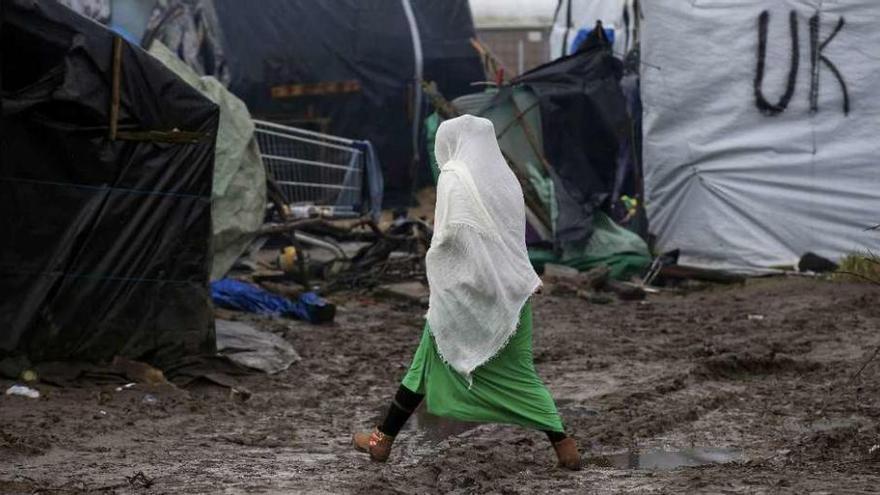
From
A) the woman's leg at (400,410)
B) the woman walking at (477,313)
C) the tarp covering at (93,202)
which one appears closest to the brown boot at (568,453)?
the woman walking at (477,313)

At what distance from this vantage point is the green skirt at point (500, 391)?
19.8 feet

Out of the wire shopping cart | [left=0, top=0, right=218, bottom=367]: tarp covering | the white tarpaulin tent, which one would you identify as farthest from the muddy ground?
the white tarpaulin tent

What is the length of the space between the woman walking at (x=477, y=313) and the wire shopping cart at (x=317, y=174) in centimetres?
715

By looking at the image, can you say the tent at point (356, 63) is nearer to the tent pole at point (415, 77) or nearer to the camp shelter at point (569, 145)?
the tent pole at point (415, 77)

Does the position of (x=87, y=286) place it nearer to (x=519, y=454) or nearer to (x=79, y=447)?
(x=79, y=447)

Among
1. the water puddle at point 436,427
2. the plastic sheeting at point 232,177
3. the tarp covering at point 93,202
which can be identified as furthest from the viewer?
the plastic sheeting at point 232,177

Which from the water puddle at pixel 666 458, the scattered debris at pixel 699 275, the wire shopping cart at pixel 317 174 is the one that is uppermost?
the water puddle at pixel 666 458

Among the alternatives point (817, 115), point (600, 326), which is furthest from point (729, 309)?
point (817, 115)

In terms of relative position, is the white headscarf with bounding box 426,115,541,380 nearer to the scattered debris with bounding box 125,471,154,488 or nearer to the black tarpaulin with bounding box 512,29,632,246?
the scattered debris with bounding box 125,471,154,488

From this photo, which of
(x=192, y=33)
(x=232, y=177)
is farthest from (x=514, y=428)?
(x=192, y=33)

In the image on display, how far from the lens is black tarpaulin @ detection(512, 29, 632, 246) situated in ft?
50.9

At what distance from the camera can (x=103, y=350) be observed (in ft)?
26.4

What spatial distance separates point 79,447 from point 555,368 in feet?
12.2

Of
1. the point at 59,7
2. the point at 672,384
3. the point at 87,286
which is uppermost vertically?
the point at 59,7
